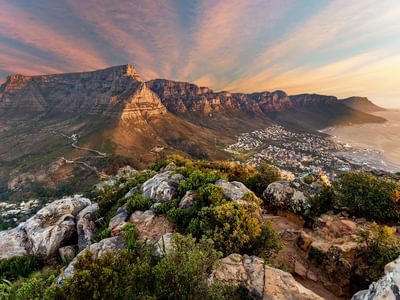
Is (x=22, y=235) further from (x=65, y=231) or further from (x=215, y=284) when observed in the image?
(x=215, y=284)

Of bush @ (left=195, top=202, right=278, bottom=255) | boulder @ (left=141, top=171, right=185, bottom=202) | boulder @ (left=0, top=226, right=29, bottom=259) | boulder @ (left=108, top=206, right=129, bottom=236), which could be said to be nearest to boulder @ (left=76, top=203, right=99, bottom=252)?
boulder @ (left=108, top=206, right=129, bottom=236)

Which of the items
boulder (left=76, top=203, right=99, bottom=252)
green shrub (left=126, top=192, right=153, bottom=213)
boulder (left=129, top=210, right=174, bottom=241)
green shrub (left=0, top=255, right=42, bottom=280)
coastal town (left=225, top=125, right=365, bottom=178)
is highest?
green shrub (left=126, top=192, right=153, bottom=213)

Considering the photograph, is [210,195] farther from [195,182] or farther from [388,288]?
[388,288]

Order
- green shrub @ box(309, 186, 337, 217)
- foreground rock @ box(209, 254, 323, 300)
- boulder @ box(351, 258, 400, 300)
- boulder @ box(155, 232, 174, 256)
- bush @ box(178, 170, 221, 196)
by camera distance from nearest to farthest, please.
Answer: boulder @ box(351, 258, 400, 300) → foreground rock @ box(209, 254, 323, 300) → boulder @ box(155, 232, 174, 256) → green shrub @ box(309, 186, 337, 217) → bush @ box(178, 170, 221, 196)

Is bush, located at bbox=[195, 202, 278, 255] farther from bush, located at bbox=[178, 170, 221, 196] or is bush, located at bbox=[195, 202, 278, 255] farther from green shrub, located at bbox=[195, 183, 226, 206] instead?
bush, located at bbox=[178, 170, 221, 196]

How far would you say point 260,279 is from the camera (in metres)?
6.15

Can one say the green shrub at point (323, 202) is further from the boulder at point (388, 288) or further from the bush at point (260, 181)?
the boulder at point (388, 288)

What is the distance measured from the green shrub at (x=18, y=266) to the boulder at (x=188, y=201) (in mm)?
8832

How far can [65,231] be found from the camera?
1361 centimetres

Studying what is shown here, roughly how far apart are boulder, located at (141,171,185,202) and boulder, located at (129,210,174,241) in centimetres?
146

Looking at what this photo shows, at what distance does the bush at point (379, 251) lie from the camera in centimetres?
719

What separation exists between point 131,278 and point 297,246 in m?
8.30

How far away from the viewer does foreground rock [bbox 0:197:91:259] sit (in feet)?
41.9

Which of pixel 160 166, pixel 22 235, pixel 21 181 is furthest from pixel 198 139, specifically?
pixel 22 235
